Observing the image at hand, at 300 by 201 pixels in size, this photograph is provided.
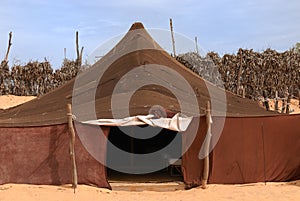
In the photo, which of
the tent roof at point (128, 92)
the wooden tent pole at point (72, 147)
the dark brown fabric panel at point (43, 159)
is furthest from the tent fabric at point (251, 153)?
the wooden tent pole at point (72, 147)

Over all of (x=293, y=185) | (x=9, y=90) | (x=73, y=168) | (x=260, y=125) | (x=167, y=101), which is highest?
(x=9, y=90)

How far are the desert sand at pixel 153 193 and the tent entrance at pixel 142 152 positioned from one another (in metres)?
1.47

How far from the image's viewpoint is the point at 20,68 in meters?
17.8

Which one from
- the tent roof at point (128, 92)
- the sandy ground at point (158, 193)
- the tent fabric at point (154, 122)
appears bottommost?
the sandy ground at point (158, 193)

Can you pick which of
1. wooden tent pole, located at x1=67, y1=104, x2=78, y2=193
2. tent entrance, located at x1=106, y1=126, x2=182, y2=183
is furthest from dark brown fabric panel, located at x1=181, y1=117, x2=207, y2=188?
wooden tent pole, located at x1=67, y1=104, x2=78, y2=193

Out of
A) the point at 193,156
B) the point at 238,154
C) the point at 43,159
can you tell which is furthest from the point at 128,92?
the point at 238,154

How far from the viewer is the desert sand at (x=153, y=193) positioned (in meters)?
8.25

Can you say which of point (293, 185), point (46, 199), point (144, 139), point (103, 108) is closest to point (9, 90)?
point (144, 139)

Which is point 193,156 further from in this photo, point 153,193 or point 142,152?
point 142,152

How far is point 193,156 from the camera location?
9.38m

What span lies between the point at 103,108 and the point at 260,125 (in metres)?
3.32

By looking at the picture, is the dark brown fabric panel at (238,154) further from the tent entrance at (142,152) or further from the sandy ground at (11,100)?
the sandy ground at (11,100)

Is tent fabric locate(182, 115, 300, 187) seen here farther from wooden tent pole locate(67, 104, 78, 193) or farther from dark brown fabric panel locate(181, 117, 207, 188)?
wooden tent pole locate(67, 104, 78, 193)

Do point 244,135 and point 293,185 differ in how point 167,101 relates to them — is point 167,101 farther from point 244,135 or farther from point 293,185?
point 293,185
